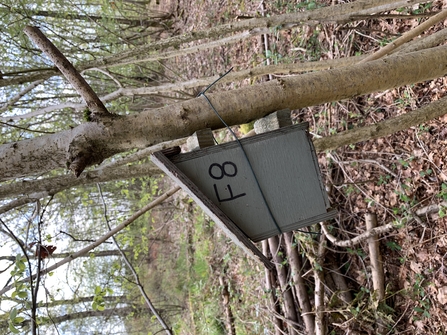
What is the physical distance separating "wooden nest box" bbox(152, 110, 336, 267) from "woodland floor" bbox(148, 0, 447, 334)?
5.86 ft

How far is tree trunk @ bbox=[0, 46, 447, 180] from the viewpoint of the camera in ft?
4.18

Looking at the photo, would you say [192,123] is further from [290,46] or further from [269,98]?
[290,46]

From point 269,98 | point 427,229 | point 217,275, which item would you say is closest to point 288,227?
point 269,98

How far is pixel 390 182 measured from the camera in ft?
10.4

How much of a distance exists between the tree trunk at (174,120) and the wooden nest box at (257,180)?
0.22ft

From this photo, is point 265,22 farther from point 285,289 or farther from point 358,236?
point 285,289

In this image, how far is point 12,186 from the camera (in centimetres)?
181

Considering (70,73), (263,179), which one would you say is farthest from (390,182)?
(70,73)

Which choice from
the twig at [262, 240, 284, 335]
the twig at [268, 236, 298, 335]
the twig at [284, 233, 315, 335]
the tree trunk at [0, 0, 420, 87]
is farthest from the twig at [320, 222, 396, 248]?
the tree trunk at [0, 0, 420, 87]

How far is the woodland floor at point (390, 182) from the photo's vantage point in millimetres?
2854

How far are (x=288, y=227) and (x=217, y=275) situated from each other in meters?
4.82

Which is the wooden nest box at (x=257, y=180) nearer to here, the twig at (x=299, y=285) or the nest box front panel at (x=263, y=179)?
the nest box front panel at (x=263, y=179)

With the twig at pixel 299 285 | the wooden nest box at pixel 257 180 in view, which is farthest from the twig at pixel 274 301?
the wooden nest box at pixel 257 180

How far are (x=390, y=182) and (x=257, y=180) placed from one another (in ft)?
7.17
